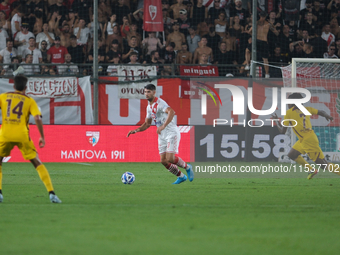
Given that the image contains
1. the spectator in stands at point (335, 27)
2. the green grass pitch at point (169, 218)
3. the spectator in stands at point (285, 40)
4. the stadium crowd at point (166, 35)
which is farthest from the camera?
the spectator in stands at point (335, 27)

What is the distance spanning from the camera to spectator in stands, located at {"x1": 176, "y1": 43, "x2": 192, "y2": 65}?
60.5ft

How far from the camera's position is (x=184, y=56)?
60.7ft

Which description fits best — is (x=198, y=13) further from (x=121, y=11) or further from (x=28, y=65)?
(x=28, y=65)

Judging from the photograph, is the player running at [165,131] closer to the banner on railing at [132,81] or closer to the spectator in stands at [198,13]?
the banner on railing at [132,81]

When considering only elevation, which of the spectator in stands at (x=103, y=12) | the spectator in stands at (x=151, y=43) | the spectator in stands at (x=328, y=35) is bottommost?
the spectator in stands at (x=151, y=43)

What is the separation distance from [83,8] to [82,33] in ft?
4.36

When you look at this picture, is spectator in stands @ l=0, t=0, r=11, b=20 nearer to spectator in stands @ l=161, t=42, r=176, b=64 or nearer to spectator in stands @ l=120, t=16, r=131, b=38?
spectator in stands @ l=120, t=16, r=131, b=38

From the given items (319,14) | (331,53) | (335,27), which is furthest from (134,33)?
(335,27)

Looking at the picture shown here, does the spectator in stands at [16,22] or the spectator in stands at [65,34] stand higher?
the spectator in stands at [16,22]

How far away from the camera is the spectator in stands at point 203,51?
18406 millimetres

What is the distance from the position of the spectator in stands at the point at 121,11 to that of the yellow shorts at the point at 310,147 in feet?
30.9

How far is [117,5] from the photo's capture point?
1959 cm

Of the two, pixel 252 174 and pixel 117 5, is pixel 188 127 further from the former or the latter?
pixel 117 5

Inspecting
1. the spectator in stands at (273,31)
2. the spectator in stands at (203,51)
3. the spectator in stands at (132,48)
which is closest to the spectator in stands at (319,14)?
the spectator in stands at (273,31)
